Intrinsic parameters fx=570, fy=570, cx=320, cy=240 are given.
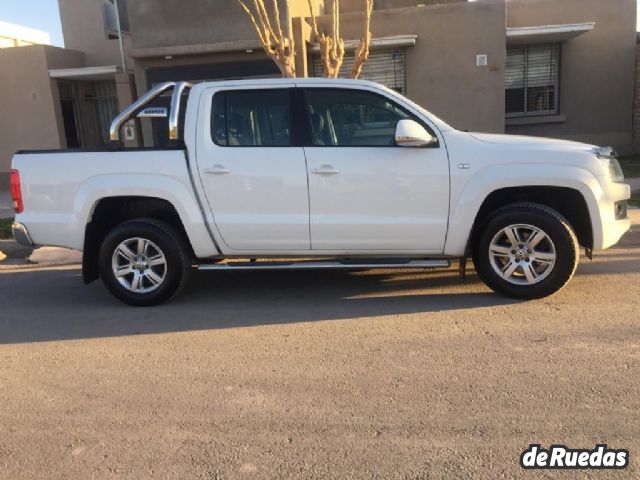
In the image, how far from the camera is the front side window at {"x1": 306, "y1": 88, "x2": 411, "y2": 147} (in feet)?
16.6

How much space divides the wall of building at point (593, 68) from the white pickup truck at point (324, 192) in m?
10.5

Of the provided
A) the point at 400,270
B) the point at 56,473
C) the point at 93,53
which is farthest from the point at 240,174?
the point at 93,53

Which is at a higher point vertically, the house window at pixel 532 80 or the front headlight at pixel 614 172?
the house window at pixel 532 80

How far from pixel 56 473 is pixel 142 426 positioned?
1.72ft

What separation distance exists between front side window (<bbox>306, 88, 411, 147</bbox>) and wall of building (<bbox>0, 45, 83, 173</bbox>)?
486 inches

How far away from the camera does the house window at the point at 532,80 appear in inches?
574

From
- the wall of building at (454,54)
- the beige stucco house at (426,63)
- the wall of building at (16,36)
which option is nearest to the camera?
the beige stucco house at (426,63)

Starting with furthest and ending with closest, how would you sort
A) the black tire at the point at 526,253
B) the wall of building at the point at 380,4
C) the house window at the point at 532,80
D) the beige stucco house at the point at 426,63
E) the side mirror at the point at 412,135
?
the wall of building at the point at 380,4 → the house window at the point at 532,80 → the beige stucco house at the point at 426,63 → the black tire at the point at 526,253 → the side mirror at the point at 412,135

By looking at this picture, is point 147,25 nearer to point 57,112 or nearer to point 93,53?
point 57,112

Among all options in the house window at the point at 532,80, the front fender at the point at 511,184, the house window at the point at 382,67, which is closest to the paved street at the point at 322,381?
Answer: the front fender at the point at 511,184

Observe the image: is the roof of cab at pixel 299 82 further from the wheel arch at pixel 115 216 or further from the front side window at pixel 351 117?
the wheel arch at pixel 115 216

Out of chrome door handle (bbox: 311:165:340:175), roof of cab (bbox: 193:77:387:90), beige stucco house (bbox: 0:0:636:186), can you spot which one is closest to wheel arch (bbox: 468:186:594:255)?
chrome door handle (bbox: 311:165:340:175)

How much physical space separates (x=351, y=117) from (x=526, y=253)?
1.96m

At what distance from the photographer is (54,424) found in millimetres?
3357
